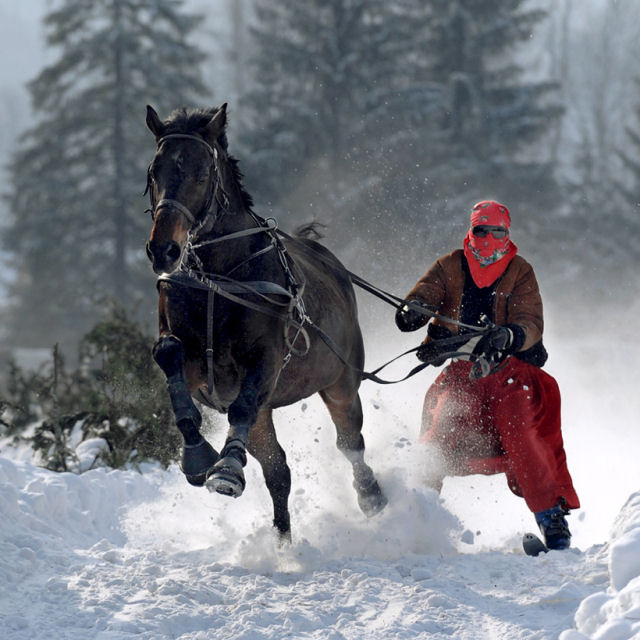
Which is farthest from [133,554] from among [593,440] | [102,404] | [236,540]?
[593,440]

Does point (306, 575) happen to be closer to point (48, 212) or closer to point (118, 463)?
point (118, 463)

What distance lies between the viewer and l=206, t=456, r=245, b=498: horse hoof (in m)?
4.38

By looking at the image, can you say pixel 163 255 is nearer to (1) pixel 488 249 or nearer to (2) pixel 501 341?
(2) pixel 501 341

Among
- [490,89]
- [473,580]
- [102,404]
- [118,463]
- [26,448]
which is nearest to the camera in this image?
[473,580]

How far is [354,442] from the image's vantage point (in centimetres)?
662

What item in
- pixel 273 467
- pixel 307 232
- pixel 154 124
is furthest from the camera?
pixel 307 232

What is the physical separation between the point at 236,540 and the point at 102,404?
354cm

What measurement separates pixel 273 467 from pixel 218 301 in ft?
4.62

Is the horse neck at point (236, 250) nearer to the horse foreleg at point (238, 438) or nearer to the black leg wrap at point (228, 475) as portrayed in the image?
the horse foreleg at point (238, 438)

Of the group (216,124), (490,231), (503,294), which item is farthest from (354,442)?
(216,124)

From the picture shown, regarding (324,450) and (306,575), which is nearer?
(306,575)

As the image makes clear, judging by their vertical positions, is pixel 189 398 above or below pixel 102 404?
below

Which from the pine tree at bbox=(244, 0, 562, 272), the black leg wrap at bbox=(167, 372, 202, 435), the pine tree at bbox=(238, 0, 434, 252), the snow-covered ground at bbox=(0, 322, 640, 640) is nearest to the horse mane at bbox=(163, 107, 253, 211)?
the black leg wrap at bbox=(167, 372, 202, 435)

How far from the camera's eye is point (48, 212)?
24.9m
